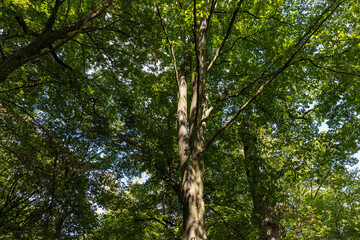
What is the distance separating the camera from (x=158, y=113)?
328 inches

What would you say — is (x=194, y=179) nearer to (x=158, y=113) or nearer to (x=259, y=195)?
(x=259, y=195)

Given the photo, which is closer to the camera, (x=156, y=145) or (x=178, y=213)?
(x=156, y=145)

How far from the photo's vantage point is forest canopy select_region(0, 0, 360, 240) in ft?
14.9

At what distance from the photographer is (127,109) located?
7301 mm

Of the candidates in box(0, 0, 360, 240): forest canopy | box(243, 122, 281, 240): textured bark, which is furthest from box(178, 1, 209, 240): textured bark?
box(243, 122, 281, 240): textured bark

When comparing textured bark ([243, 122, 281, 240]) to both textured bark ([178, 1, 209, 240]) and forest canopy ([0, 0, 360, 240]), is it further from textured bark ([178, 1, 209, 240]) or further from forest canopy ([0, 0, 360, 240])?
textured bark ([178, 1, 209, 240])

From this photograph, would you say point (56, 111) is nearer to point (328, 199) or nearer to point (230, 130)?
point (230, 130)

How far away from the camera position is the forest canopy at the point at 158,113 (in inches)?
179

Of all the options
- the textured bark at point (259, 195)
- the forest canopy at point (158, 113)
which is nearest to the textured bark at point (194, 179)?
the forest canopy at point (158, 113)

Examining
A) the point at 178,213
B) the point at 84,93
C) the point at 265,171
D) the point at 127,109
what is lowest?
the point at 178,213

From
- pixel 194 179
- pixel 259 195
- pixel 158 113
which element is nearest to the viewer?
pixel 194 179

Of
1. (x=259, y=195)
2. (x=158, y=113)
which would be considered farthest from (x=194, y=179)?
(x=158, y=113)

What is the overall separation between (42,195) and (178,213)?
16.0 feet

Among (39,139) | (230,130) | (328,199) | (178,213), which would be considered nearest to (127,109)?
(39,139)
